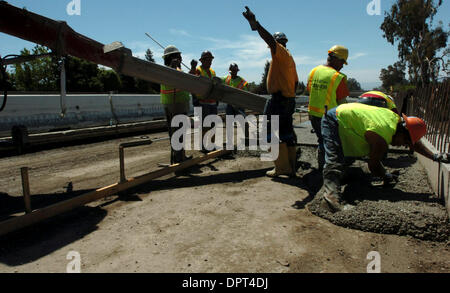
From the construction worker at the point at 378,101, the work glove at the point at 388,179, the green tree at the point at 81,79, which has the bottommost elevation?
the work glove at the point at 388,179

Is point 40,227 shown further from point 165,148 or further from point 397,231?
point 165,148

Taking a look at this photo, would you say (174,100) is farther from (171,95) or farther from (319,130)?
(319,130)

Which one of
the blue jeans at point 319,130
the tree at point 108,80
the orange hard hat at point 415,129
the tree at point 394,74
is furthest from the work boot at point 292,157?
the tree at point 108,80

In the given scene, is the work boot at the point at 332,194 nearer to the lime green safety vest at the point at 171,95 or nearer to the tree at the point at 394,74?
the lime green safety vest at the point at 171,95

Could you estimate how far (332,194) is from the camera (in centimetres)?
328

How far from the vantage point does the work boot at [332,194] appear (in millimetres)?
3178

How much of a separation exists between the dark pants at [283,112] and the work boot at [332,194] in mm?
1337

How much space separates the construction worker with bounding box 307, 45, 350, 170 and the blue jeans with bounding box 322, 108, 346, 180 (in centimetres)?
60

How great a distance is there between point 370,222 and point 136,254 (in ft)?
7.04

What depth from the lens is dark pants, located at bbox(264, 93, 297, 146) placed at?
4.50 m

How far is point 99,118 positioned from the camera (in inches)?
350

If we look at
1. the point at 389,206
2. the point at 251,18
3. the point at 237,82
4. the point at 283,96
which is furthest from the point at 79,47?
the point at 237,82
